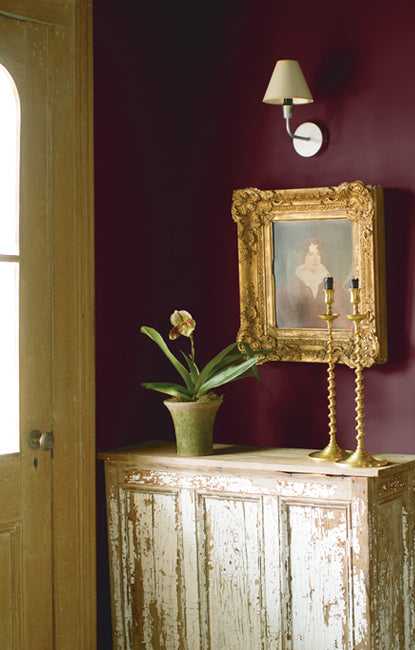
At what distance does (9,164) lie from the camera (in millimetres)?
2928

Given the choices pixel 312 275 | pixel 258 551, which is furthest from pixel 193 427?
pixel 312 275

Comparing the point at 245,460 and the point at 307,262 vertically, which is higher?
the point at 307,262

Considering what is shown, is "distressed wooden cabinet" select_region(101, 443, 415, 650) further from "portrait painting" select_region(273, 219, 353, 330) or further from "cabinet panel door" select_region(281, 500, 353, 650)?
"portrait painting" select_region(273, 219, 353, 330)

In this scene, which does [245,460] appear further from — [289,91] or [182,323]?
[289,91]

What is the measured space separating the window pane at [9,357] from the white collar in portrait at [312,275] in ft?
3.62

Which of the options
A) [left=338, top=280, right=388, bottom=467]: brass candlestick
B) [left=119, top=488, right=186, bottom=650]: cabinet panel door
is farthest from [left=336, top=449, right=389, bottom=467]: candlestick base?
[left=119, top=488, right=186, bottom=650]: cabinet panel door

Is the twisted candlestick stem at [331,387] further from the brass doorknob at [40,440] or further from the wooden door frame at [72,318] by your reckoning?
the brass doorknob at [40,440]

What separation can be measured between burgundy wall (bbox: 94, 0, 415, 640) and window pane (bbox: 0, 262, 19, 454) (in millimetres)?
420

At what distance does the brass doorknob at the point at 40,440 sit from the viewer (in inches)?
117

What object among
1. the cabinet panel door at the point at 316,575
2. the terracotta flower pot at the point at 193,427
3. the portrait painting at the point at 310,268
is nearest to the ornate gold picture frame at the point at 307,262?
the portrait painting at the point at 310,268

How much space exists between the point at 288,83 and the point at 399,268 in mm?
811

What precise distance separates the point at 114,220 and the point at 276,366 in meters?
0.88

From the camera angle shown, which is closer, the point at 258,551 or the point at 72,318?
the point at 258,551

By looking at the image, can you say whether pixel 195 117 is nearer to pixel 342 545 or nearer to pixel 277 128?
pixel 277 128
